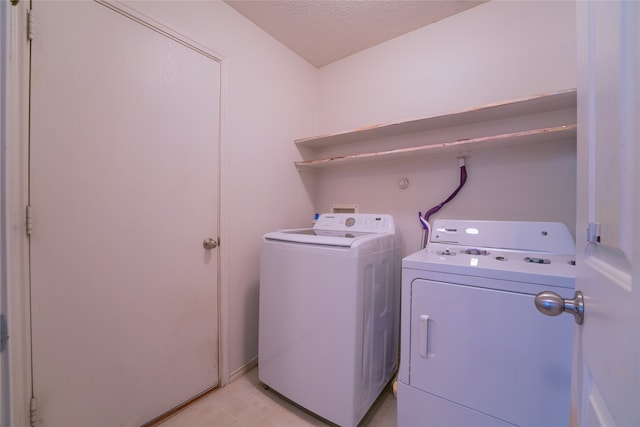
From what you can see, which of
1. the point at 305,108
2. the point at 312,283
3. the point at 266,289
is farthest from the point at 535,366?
the point at 305,108

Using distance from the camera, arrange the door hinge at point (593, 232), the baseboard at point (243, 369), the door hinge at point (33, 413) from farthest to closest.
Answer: the baseboard at point (243, 369), the door hinge at point (33, 413), the door hinge at point (593, 232)

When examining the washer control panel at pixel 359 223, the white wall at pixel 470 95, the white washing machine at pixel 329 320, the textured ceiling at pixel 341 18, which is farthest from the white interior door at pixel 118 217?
the white wall at pixel 470 95

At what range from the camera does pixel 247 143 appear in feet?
6.10

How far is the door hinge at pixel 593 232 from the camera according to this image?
0.44m

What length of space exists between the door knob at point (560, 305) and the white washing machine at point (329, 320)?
2.72ft

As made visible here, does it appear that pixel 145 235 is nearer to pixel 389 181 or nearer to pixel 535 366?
pixel 389 181

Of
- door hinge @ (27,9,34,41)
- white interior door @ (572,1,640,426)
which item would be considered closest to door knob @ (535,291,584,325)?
white interior door @ (572,1,640,426)

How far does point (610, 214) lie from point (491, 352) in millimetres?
915

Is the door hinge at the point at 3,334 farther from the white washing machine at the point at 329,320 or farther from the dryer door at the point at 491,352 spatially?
the dryer door at the point at 491,352

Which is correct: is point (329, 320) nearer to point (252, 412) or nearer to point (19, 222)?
point (252, 412)

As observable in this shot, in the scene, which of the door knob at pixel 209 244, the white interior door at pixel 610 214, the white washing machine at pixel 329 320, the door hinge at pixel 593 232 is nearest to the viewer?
the white interior door at pixel 610 214

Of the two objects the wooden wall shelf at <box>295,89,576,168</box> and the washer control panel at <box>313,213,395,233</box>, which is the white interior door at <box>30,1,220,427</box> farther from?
the wooden wall shelf at <box>295,89,576,168</box>

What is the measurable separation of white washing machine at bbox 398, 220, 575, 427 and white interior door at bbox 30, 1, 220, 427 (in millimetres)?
1273

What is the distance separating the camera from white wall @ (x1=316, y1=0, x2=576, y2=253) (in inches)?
58.6
